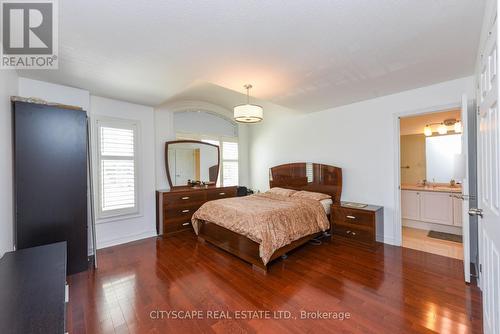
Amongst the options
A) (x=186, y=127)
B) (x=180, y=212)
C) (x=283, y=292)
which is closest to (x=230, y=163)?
(x=186, y=127)

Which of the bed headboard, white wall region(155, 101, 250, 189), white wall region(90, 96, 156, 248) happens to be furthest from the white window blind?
white wall region(90, 96, 156, 248)

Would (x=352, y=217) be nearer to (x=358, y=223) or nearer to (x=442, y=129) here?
(x=358, y=223)

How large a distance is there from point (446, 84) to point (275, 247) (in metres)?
3.24

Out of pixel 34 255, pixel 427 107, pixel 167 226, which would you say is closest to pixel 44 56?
pixel 34 255

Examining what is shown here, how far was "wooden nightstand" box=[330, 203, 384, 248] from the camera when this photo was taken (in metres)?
3.35

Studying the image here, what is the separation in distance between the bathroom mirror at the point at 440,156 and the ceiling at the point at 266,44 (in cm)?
200

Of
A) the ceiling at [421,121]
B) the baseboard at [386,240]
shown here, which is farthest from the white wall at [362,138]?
the ceiling at [421,121]

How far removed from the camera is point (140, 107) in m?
3.92

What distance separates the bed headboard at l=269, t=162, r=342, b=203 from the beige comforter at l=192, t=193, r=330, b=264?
617 mm

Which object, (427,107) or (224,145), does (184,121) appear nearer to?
(224,145)

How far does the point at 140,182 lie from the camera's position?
3926 mm

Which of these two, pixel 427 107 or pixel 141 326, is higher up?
pixel 427 107

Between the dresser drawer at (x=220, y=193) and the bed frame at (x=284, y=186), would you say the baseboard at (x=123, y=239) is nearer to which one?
the bed frame at (x=284, y=186)

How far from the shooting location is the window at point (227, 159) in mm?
5305
